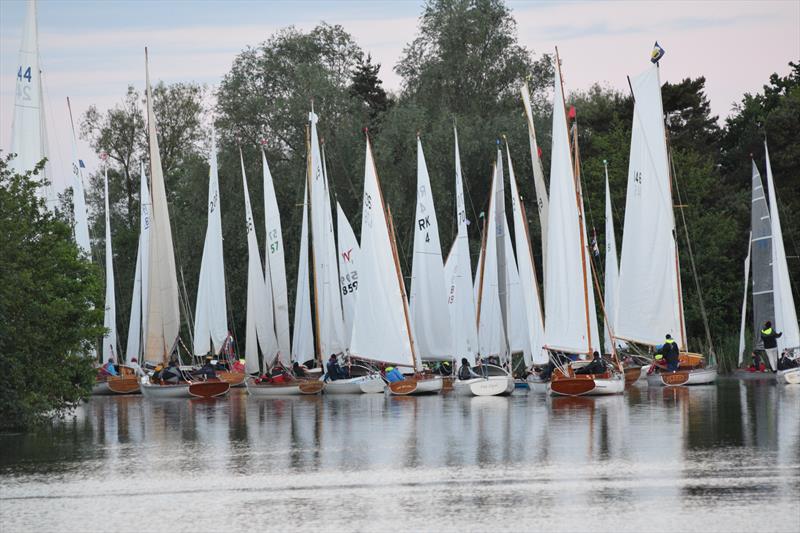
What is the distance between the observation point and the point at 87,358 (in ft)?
117

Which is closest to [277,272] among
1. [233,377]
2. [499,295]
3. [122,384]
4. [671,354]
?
[233,377]

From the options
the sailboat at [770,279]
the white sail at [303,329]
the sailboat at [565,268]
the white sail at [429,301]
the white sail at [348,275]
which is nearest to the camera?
the sailboat at [565,268]

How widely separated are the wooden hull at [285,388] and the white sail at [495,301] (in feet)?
19.8

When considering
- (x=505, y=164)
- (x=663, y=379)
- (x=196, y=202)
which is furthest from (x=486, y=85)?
(x=663, y=379)

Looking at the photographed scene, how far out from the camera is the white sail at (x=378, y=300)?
4738 cm

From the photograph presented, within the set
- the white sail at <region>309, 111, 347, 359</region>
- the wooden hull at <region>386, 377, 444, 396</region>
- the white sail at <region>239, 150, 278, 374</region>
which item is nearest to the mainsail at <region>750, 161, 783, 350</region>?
the wooden hull at <region>386, 377, 444, 396</region>

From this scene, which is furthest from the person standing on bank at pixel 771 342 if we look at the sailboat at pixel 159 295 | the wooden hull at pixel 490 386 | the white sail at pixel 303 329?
the sailboat at pixel 159 295

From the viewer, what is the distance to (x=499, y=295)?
158ft

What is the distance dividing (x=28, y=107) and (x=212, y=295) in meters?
20.3

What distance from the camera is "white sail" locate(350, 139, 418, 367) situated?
155ft

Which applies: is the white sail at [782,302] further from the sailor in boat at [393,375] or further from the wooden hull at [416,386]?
the sailor in boat at [393,375]

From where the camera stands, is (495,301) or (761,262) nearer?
(495,301)

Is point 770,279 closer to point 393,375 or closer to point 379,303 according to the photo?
point 379,303

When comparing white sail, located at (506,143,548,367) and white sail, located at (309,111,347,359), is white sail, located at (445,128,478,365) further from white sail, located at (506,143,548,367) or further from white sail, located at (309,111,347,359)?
white sail, located at (309,111,347,359)
